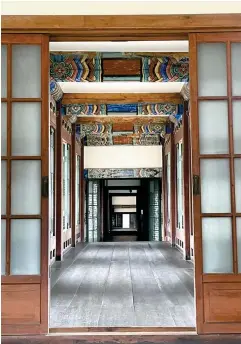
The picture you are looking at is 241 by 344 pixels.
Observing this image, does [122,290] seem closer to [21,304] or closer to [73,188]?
[21,304]

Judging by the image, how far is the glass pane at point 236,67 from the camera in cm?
296

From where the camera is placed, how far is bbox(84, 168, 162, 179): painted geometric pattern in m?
11.0

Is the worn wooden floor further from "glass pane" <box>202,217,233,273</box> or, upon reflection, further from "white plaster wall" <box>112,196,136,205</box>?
"white plaster wall" <box>112,196,136,205</box>

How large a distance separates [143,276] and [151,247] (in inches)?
140

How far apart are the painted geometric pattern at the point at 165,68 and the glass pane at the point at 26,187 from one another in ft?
9.71

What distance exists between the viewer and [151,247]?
28.8 ft

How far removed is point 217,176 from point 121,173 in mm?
8317

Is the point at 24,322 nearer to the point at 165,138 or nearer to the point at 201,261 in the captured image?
the point at 201,261

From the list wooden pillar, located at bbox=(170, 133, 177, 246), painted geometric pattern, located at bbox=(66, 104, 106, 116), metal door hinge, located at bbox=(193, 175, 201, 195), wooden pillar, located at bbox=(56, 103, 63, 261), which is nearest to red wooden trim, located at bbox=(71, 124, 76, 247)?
painted geometric pattern, located at bbox=(66, 104, 106, 116)

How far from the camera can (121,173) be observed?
11195 millimetres

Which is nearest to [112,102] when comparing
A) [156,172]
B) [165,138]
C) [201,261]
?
[165,138]

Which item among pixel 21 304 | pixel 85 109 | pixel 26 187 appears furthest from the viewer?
pixel 85 109

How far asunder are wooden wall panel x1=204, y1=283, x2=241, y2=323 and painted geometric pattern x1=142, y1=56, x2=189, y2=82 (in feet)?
10.9

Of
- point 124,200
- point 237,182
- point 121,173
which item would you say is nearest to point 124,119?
point 121,173
